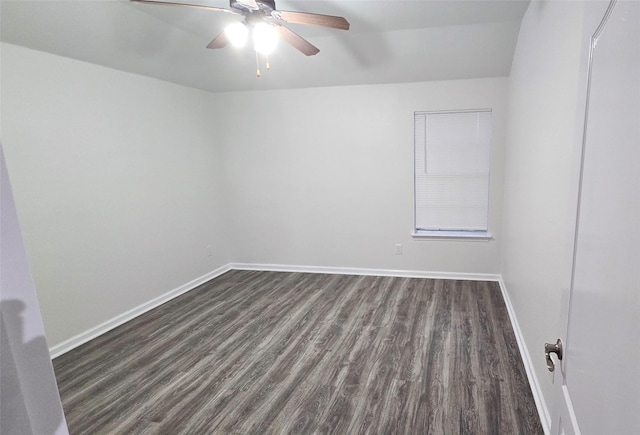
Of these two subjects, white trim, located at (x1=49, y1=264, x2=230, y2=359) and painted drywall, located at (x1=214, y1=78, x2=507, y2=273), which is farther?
painted drywall, located at (x1=214, y1=78, x2=507, y2=273)

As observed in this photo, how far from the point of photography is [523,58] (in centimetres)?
288

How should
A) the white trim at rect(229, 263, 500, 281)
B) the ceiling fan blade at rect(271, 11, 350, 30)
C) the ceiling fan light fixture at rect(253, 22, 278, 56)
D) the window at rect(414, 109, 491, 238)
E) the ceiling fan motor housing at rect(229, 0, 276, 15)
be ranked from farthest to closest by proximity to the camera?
the white trim at rect(229, 263, 500, 281), the window at rect(414, 109, 491, 238), the ceiling fan light fixture at rect(253, 22, 278, 56), the ceiling fan blade at rect(271, 11, 350, 30), the ceiling fan motor housing at rect(229, 0, 276, 15)

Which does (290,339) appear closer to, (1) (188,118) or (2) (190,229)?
(2) (190,229)

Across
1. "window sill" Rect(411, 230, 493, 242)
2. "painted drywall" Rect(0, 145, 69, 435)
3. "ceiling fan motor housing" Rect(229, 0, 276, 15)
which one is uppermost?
"ceiling fan motor housing" Rect(229, 0, 276, 15)

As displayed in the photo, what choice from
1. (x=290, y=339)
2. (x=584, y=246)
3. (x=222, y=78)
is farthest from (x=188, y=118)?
(x=584, y=246)

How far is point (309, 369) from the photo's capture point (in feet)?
8.64

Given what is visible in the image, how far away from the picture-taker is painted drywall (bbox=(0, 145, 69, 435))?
0.45 m

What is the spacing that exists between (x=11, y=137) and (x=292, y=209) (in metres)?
3.04

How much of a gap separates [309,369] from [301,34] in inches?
117

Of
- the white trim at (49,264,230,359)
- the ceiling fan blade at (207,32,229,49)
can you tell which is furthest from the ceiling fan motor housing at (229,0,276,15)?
the white trim at (49,264,230,359)

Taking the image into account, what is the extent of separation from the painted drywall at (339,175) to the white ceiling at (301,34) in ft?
0.83

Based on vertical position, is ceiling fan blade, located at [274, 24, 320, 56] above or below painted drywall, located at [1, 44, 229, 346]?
above

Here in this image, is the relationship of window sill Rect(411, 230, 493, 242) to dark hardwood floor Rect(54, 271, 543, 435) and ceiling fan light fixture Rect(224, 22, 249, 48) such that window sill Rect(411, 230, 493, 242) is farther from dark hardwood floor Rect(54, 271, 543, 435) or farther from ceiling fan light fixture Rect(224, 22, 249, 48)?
ceiling fan light fixture Rect(224, 22, 249, 48)

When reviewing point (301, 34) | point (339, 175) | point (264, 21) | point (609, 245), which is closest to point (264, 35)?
point (264, 21)
